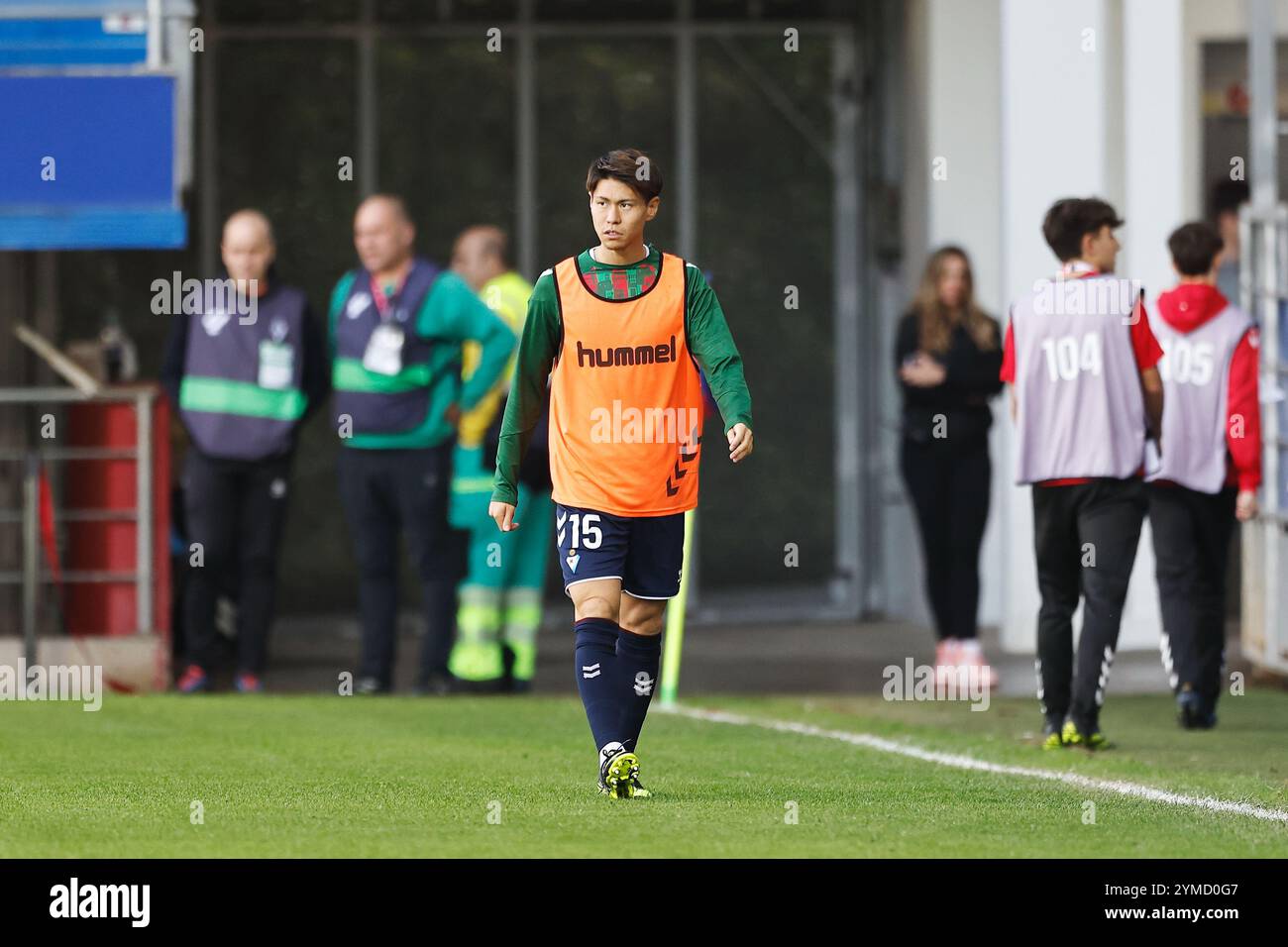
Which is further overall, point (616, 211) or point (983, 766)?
point (983, 766)

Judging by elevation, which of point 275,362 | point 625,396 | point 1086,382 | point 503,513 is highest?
point 275,362

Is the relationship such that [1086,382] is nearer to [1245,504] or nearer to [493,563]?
[1245,504]

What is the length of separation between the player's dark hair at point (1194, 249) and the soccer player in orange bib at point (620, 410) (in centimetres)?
337

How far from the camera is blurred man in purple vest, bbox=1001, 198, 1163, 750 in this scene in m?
8.54

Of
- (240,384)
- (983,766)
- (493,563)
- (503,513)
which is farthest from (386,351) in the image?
(503,513)

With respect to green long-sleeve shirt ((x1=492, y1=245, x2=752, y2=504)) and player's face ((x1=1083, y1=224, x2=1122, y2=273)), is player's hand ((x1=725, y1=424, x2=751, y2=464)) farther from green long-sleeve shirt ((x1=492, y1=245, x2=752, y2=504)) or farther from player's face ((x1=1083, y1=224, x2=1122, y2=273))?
player's face ((x1=1083, y1=224, x2=1122, y2=273))

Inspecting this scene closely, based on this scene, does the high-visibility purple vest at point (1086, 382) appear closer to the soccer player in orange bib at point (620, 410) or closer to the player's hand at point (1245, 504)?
the player's hand at point (1245, 504)

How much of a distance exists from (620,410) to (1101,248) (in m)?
2.49

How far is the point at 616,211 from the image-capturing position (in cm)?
676

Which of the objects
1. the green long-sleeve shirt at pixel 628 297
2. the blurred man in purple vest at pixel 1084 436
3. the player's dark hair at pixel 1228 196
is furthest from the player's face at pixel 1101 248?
the player's dark hair at pixel 1228 196

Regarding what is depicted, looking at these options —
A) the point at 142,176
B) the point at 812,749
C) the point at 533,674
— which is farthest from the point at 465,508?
the point at 812,749

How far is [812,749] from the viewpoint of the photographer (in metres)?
8.59

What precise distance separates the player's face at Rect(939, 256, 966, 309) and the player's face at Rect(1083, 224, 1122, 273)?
2.89 metres

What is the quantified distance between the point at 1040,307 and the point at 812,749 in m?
1.71
